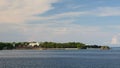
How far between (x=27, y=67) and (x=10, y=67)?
3.87 meters

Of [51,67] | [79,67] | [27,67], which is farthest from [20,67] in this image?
[79,67]

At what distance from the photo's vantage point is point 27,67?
8362 cm

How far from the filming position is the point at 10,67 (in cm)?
8356

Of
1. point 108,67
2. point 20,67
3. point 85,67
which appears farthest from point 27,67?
point 108,67

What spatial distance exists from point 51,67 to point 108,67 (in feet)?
43.7

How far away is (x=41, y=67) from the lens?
85438mm

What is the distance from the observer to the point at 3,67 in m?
82.9

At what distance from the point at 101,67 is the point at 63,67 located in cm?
908

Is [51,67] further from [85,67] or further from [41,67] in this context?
[85,67]

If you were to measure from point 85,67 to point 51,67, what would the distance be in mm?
7893

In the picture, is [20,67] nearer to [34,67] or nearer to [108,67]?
[34,67]

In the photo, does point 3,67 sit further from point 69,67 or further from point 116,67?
point 116,67

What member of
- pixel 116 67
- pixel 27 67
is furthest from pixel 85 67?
pixel 27 67

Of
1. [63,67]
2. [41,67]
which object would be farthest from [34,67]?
[63,67]
